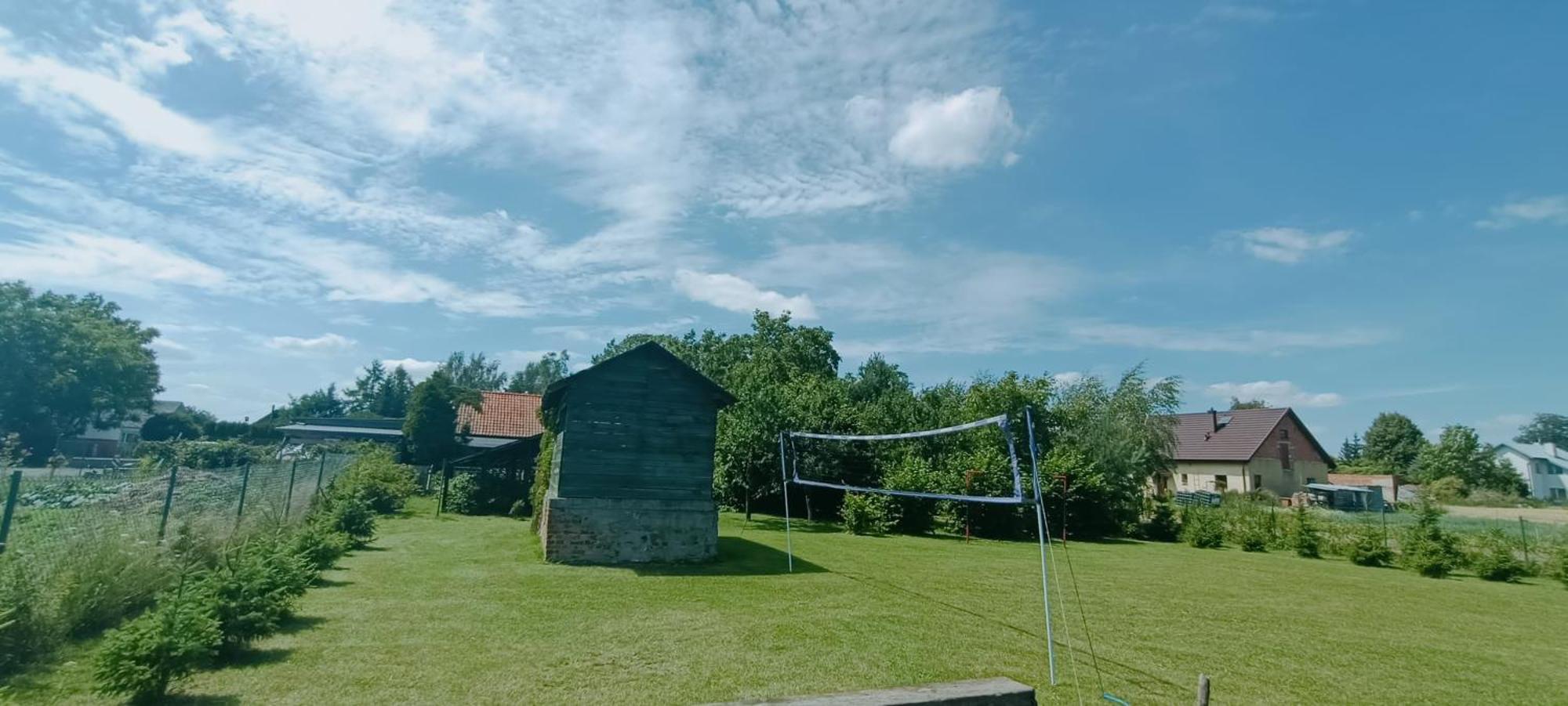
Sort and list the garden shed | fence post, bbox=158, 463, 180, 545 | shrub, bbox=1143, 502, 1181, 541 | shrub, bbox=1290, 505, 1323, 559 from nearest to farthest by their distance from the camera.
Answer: fence post, bbox=158, 463, 180, 545, the garden shed, shrub, bbox=1290, 505, 1323, 559, shrub, bbox=1143, 502, 1181, 541

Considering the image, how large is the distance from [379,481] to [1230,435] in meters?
52.8

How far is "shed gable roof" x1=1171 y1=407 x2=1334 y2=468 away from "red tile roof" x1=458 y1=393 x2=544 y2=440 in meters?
40.1

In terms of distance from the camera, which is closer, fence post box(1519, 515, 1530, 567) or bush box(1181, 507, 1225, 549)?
fence post box(1519, 515, 1530, 567)

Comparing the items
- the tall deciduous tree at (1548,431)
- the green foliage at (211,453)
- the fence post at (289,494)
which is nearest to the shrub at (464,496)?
the fence post at (289,494)

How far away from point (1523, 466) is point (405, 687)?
311 ft

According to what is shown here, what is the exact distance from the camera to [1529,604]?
14.5 meters

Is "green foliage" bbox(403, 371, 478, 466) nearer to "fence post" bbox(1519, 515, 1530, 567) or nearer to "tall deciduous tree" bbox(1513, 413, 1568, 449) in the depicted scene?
"fence post" bbox(1519, 515, 1530, 567)

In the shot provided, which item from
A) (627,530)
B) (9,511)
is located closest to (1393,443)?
(627,530)

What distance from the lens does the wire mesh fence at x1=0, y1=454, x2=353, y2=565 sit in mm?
7344

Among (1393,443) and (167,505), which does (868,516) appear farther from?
(1393,443)

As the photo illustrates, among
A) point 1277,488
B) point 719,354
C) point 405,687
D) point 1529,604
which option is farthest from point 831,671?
point 1277,488

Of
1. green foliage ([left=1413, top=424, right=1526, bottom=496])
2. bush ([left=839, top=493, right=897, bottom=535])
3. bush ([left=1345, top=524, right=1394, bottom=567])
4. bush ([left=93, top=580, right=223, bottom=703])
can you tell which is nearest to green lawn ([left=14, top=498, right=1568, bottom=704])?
bush ([left=93, top=580, right=223, bottom=703])

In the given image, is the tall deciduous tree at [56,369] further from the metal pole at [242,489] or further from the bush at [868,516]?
the bush at [868,516]

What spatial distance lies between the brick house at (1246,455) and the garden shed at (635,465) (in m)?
39.9
